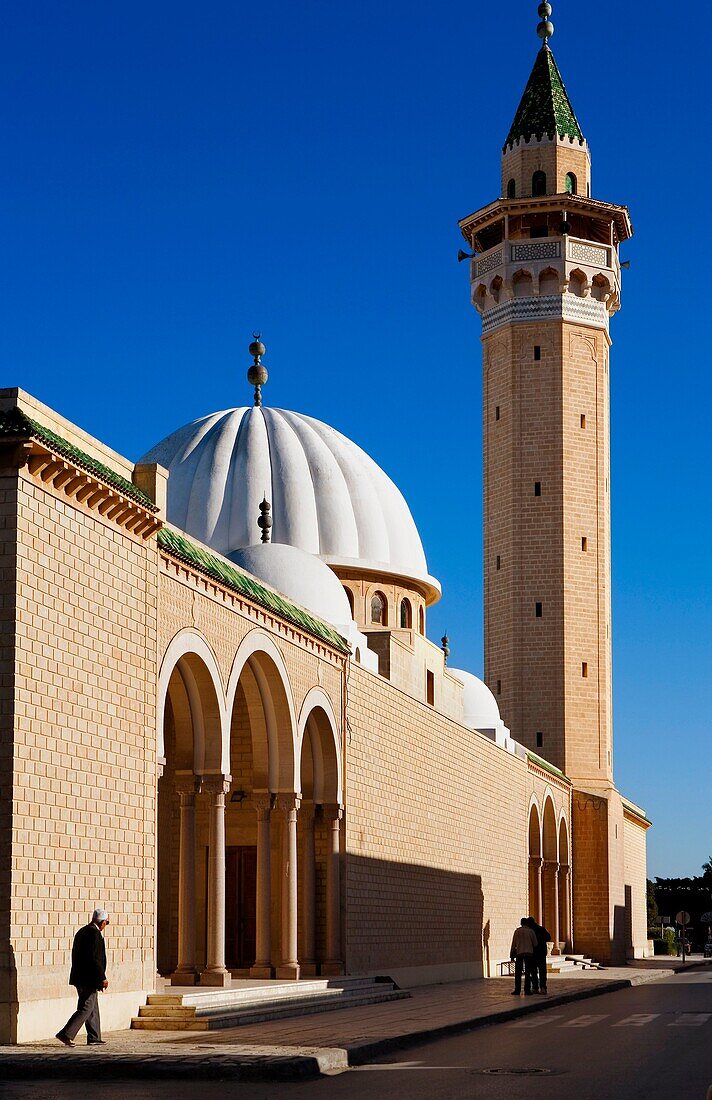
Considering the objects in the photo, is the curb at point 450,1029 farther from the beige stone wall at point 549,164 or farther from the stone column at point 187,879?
the beige stone wall at point 549,164

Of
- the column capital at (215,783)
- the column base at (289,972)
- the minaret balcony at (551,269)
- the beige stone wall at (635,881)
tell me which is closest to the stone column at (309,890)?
the column base at (289,972)

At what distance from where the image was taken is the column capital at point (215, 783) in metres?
14.2

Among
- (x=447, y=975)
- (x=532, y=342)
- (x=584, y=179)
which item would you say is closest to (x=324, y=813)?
(x=447, y=975)

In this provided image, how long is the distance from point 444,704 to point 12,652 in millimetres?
16853

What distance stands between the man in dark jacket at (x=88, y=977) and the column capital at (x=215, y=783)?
4.09 meters

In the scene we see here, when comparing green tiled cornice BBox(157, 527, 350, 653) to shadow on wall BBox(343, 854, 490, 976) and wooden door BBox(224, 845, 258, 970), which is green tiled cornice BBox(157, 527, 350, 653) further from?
shadow on wall BBox(343, 854, 490, 976)

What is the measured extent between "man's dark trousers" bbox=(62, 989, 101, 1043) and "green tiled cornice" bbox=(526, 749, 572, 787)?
20753mm

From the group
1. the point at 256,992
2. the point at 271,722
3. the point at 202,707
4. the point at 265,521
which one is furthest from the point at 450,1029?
the point at 265,521

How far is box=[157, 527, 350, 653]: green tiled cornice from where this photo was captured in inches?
523

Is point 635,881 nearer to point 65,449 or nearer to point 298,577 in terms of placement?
point 298,577

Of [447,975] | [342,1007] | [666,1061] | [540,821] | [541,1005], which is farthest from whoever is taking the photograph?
[540,821]

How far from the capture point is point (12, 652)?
10.2m

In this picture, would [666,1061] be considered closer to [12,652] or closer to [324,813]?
[12,652]

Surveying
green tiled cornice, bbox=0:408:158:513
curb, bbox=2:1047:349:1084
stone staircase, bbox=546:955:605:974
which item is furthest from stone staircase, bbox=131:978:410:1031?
stone staircase, bbox=546:955:605:974
